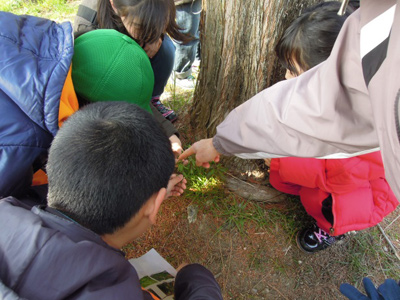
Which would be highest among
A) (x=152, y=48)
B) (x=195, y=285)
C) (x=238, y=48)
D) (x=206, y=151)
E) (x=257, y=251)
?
(x=238, y=48)

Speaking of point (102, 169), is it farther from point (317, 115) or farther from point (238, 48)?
point (238, 48)

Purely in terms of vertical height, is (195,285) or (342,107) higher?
(342,107)

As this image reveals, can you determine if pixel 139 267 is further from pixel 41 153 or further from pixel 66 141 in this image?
pixel 66 141

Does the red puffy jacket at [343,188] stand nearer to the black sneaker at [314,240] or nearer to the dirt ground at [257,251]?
the black sneaker at [314,240]

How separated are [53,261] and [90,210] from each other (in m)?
0.19

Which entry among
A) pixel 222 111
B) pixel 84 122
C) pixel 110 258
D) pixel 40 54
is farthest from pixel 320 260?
pixel 40 54

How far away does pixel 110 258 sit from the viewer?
810 mm

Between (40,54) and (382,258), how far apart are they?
244cm

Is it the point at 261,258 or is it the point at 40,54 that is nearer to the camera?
the point at 40,54

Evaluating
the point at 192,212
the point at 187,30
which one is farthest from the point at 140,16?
the point at 192,212

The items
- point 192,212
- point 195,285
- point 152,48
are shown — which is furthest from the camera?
point 152,48

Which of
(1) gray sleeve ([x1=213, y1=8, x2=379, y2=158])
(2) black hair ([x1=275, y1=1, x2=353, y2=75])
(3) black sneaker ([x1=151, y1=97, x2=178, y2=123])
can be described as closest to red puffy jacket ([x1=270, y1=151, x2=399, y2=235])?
(1) gray sleeve ([x1=213, y1=8, x2=379, y2=158])

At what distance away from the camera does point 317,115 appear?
104 cm

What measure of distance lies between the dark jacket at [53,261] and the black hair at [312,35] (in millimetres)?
1301
